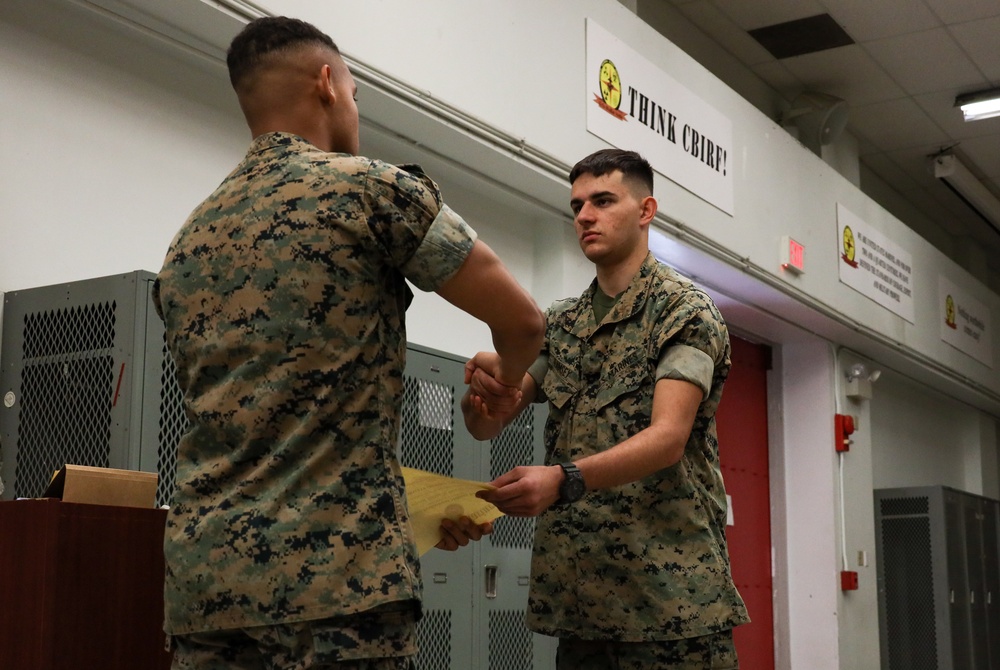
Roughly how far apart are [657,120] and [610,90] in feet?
1.32

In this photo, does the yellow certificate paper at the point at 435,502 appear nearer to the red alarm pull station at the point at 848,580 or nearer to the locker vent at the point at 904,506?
the red alarm pull station at the point at 848,580

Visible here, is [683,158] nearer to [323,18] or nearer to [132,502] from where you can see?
[323,18]

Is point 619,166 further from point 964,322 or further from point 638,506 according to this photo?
point 964,322

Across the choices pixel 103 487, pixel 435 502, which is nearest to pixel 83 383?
pixel 103 487

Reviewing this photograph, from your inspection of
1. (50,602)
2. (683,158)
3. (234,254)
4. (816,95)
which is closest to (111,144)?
(50,602)

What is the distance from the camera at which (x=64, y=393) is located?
2.48 metres

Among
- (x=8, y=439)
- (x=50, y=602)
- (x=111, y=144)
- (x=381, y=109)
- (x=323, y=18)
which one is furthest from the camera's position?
(x=381, y=109)

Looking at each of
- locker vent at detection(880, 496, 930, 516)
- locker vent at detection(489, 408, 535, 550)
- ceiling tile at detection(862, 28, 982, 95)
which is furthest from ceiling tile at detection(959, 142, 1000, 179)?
locker vent at detection(489, 408, 535, 550)

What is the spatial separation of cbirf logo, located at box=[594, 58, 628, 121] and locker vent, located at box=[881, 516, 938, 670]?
4.23 meters

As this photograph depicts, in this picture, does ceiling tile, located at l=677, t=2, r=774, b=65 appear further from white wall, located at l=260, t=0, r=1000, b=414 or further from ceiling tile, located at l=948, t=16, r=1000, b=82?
ceiling tile, located at l=948, t=16, r=1000, b=82

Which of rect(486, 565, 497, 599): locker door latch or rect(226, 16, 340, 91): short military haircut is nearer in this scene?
rect(226, 16, 340, 91): short military haircut

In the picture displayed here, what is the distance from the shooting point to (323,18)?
10.5ft

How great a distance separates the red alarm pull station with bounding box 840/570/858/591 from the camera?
662 centimetres

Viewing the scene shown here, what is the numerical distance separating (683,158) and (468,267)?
3.80m
